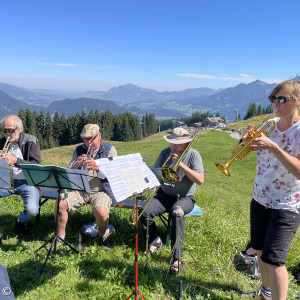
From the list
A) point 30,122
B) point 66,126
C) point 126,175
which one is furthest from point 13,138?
point 66,126

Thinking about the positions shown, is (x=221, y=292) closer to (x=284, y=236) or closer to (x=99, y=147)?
(x=284, y=236)

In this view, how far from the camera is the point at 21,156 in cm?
445

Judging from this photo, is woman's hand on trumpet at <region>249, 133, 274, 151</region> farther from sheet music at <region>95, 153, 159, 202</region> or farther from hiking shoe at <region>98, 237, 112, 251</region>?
hiking shoe at <region>98, 237, 112, 251</region>

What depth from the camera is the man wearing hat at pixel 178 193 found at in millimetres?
3627

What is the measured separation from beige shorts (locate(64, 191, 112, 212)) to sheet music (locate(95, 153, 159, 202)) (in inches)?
51.2

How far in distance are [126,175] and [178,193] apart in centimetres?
150

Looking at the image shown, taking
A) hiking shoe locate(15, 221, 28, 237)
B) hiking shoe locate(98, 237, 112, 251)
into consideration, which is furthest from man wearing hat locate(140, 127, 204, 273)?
hiking shoe locate(15, 221, 28, 237)

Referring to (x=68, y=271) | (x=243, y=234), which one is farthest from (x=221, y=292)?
(x=68, y=271)

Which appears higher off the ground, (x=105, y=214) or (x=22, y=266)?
(x=105, y=214)

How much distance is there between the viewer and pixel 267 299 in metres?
2.99

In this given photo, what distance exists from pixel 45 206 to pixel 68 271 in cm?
247

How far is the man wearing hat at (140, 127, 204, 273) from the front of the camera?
363 cm

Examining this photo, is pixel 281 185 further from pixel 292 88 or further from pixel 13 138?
pixel 13 138

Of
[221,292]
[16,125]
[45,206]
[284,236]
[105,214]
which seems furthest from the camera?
[45,206]
